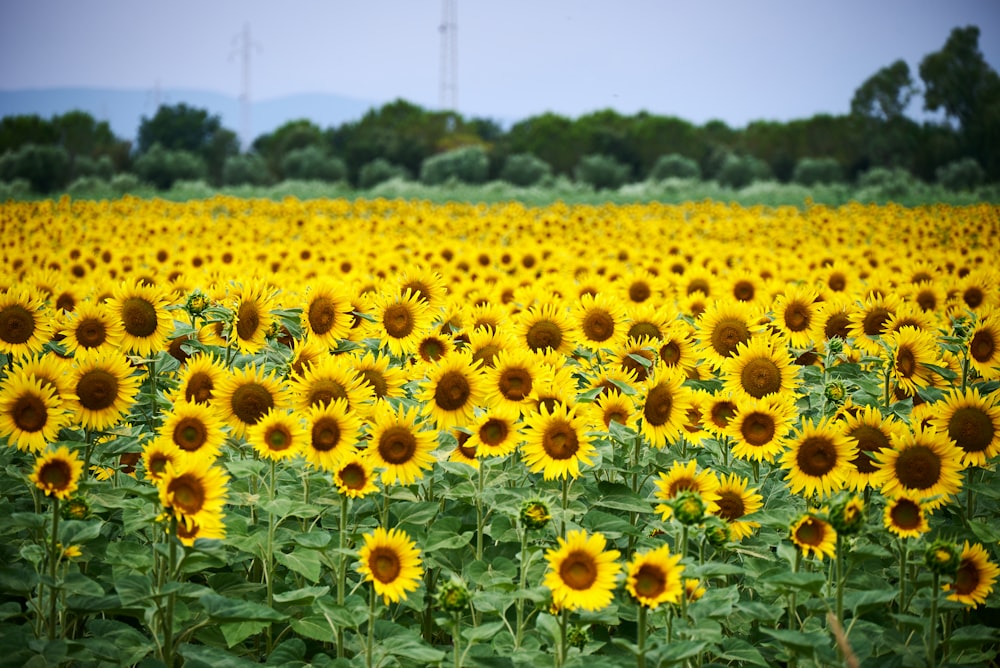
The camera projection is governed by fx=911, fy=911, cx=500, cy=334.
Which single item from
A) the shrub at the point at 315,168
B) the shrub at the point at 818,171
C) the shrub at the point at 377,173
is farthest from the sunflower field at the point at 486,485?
the shrub at the point at 818,171

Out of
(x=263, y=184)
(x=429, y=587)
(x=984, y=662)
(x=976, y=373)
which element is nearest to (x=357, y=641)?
(x=429, y=587)

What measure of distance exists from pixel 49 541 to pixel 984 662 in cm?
355

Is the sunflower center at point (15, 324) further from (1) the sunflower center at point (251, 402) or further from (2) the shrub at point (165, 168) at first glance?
(2) the shrub at point (165, 168)

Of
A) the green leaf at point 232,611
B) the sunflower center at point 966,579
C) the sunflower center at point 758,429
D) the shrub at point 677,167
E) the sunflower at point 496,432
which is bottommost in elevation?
the green leaf at point 232,611

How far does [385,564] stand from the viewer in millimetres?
2928

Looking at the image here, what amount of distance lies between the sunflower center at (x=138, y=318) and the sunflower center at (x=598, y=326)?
85.4 inches

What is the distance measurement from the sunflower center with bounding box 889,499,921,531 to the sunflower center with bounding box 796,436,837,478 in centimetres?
44

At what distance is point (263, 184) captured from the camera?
65125 millimetres

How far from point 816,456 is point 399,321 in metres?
2.11

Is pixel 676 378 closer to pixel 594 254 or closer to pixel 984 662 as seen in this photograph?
pixel 984 662

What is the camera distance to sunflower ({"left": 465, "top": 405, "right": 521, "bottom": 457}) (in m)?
3.38

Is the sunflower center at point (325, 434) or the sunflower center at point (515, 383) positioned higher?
the sunflower center at point (515, 383)

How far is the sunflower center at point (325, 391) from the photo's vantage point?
3.58 meters

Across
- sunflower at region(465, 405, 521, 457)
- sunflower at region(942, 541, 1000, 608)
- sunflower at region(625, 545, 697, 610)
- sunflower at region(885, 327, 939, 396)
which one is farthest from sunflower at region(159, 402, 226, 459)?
sunflower at region(885, 327, 939, 396)
